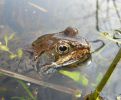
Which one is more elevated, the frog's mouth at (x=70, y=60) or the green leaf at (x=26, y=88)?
the frog's mouth at (x=70, y=60)

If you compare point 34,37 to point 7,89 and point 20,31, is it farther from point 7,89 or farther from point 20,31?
point 7,89

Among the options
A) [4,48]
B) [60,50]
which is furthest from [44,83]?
[4,48]

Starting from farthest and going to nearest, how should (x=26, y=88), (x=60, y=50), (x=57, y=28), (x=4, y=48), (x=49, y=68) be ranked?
(x=57, y=28), (x=4, y=48), (x=49, y=68), (x=60, y=50), (x=26, y=88)

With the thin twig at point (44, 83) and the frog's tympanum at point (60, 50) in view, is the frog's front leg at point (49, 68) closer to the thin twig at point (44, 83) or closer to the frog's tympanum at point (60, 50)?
Answer: the frog's tympanum at point (60, 50)

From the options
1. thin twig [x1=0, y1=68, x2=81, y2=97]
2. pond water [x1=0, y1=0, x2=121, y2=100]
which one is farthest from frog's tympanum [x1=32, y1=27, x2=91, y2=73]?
thin twig [x1=0, y1=68, x2=81, y2=97]

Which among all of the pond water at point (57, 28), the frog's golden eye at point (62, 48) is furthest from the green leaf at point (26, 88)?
the frog's golden eye at point (62, 48)

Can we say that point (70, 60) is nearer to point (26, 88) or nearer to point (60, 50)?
point (60, 50)

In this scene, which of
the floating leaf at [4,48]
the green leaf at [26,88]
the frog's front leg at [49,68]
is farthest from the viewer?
the floating leaf at [4,48]

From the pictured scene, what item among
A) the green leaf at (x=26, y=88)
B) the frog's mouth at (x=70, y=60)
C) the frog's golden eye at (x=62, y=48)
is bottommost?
the green leaf at (x=26, y=88)
